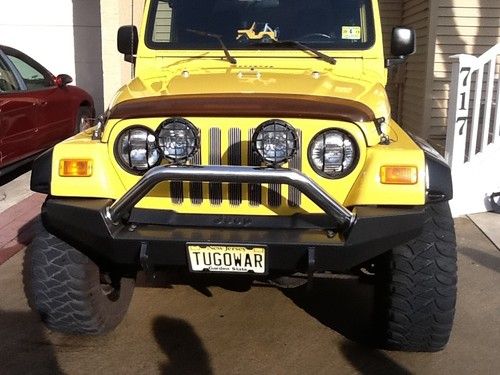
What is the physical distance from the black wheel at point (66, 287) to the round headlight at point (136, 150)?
57cm

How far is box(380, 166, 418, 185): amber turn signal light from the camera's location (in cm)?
279

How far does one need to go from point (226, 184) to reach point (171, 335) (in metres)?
1.10

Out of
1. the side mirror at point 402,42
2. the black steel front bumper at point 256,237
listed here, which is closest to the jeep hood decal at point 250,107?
the black steel front bumper at point 256,237

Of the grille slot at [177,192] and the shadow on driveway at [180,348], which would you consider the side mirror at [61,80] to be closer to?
the shadow on driveway at [180,348]

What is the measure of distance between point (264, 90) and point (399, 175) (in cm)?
81

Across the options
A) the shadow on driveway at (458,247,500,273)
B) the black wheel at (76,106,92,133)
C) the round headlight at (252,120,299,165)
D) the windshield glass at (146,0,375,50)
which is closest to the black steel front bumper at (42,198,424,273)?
the round headlight at (252,120,299,165)

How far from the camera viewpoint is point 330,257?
278 cm

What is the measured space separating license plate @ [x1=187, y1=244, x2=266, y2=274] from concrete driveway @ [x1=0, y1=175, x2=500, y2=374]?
2.13 feet

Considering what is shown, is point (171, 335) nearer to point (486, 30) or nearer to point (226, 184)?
point (226, 184)

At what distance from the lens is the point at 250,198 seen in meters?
3.00

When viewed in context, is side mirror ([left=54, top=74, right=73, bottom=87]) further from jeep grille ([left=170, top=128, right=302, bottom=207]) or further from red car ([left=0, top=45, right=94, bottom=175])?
jeep grille ([left=170, top=128, right=302, bottom=207])

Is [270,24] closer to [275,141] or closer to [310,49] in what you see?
[310,49]

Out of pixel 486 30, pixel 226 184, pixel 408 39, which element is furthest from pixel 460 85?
pixel 226 184

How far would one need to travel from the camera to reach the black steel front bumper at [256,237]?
108 inches
